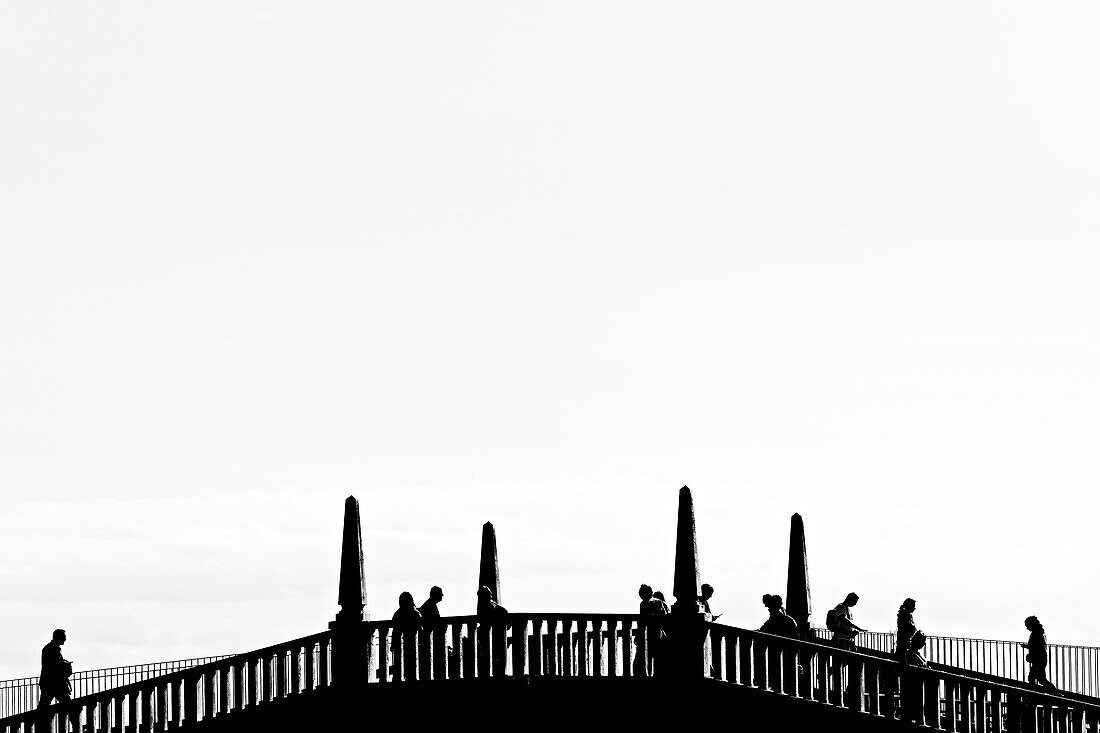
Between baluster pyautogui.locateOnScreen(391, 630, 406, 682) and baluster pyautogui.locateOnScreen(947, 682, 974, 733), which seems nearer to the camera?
baluster pyautogui.locateOnScreen(947, 682, 974, 733)

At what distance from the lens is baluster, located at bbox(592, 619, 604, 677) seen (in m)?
27.3

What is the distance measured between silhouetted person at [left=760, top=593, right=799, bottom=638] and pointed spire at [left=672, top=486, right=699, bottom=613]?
113 centimetres

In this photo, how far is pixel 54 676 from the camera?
1097 inches

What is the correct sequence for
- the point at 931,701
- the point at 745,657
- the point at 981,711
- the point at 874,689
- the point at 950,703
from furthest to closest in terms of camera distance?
the point at 745,657 → the point at 874,689 → the point at 931,701 → the point at 950,703 → the point at 981,711

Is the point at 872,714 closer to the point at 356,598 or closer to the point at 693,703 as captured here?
the point at 693,703

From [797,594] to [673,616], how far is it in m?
4.93

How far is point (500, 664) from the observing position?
89.1 ft

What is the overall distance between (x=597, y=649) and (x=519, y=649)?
3.18 ft

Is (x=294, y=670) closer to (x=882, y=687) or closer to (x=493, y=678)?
(x=493, y=678)

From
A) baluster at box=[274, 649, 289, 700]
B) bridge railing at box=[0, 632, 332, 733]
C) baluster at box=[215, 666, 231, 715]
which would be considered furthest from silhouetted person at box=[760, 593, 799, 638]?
baluster at box=[215, 666, 231, 715]

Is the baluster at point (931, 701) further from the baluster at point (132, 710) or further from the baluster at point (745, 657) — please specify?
the baluster at point (132, 710)

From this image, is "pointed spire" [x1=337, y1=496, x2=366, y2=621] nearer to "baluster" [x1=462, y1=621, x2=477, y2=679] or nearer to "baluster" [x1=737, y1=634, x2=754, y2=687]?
"baluster" [x1=462, y1=621, x2=477, y2=679]

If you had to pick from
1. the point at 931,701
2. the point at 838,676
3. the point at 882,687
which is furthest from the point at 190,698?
the point at 931,701

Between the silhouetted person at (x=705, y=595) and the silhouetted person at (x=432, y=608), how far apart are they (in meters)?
3.24
